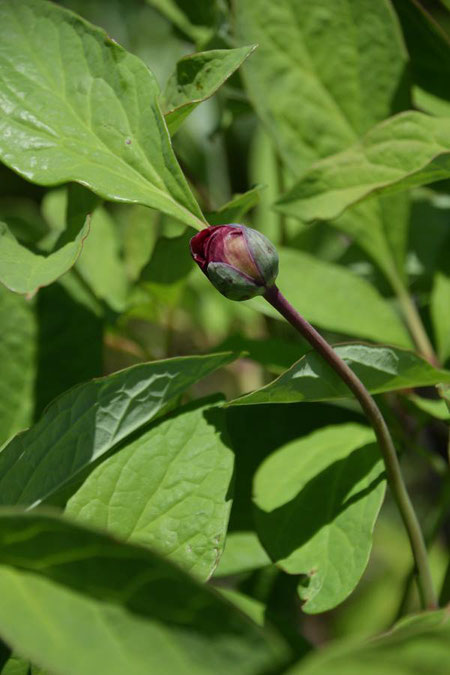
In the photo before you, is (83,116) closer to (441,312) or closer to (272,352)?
(272,352)

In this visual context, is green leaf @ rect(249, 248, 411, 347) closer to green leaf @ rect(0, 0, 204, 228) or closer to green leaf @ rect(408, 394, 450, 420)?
green leaf @ rect(408, 394, 450, 420)

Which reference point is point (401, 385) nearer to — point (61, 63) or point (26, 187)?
point (61, 63)

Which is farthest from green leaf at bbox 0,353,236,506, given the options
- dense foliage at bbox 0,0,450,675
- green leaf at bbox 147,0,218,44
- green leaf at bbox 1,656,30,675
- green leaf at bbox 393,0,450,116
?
green leaf at bbox 147,0,218,44

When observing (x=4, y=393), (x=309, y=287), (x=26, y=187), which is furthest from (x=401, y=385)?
(x=26, y=187)

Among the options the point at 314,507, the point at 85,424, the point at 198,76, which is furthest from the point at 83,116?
the point at 314,507

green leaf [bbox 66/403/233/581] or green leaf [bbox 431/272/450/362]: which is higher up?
green leaf [bbox 66/403/233/581]

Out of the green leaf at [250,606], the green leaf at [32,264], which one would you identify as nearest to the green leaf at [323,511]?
the green leaf at [250,606]

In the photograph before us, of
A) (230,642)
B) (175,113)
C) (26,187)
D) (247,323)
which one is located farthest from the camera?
(26,187)
